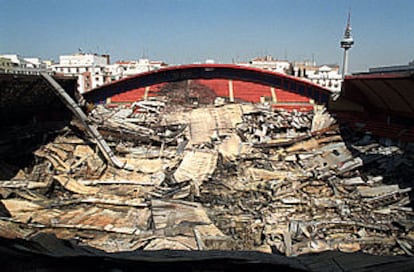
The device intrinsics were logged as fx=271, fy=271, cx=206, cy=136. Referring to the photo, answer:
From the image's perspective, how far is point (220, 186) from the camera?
11227 mm

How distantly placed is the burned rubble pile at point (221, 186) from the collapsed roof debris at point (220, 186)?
0.15ft

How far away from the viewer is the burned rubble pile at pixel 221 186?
25.8 ft

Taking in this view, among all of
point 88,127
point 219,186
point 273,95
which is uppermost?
point 273,95

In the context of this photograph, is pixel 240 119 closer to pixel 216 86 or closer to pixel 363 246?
pixel 216 86

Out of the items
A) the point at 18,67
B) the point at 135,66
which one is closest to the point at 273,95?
the point at 18,67

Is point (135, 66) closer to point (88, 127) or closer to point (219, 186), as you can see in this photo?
point (88, 127)

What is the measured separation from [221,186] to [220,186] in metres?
0.04

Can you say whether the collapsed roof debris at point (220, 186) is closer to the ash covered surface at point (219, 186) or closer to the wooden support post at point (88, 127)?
the ash covered surface at point (219, 186)

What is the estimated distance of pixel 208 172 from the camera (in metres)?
12.3

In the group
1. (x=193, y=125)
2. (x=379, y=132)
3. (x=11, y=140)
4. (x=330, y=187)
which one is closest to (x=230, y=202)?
(x=330, y=187)

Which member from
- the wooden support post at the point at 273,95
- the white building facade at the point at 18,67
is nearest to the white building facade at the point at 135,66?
the white building facade at the point at 18,67

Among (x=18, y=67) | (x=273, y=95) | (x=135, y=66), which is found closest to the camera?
(x=273, y=95)

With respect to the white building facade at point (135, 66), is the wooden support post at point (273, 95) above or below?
below

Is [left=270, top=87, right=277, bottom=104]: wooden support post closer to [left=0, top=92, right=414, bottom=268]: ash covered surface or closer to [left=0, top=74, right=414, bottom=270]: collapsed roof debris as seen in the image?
[left=0, top=92, right=414, bottom=268]: ash covered surface
